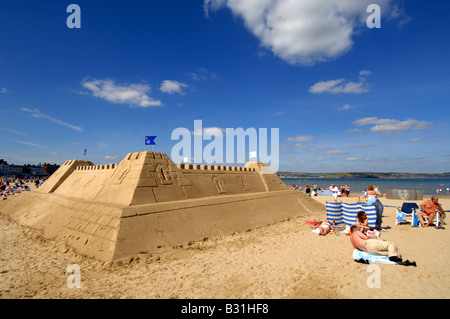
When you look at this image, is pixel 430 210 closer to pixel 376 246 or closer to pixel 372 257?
pixel 376 246

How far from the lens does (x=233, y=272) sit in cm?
609

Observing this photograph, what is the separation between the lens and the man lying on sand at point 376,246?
20.1 ft

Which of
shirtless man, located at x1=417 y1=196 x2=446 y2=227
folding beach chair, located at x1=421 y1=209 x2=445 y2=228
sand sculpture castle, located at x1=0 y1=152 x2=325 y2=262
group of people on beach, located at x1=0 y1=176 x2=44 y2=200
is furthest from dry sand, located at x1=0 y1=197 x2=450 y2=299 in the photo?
group of people on beach, located at x1=0 y1=176 x2=44 y2=200

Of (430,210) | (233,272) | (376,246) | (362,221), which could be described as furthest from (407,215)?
(233,272)

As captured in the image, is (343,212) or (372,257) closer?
(372,257)

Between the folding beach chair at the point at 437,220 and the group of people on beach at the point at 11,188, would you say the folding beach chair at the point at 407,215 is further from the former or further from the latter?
the group of people on beach at the point at 11,188

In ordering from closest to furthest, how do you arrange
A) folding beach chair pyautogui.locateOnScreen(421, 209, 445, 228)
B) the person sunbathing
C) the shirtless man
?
the person sunbathing, folding beach chair pyautogui.locateOnScreen(421, 209, 445, 228), the shirtless man

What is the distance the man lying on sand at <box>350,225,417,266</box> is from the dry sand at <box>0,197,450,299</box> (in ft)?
0.72

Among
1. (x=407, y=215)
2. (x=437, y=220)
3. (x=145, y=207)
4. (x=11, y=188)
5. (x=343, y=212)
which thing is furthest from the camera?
(x=11, y=188)

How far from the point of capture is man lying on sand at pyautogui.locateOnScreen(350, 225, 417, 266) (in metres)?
6.12

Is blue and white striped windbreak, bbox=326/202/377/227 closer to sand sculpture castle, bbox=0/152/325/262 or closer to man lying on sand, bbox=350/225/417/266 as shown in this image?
sand sculpture castle, bbox=0/152/325/262

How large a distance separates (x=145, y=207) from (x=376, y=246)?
7503 millimetres
